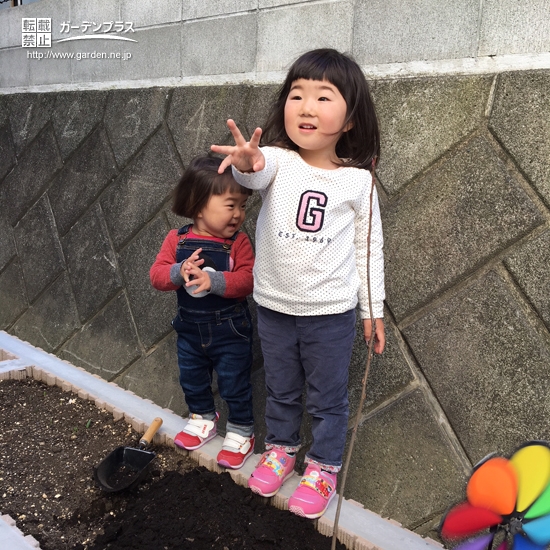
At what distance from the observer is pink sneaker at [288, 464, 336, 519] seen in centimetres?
228

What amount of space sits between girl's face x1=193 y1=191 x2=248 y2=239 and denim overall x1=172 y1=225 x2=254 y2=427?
6cm

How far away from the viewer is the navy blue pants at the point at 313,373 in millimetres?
2301

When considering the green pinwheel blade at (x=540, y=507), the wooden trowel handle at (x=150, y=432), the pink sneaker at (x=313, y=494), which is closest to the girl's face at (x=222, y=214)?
the wooden trowel handle at (x=150, y=432)

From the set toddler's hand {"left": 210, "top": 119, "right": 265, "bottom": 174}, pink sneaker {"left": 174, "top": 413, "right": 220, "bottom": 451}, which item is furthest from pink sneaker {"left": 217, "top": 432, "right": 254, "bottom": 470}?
toddler's hand {"left": 210, "top": 119, "right": 265, "bottom": 174}

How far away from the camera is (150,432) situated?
9.31 feet

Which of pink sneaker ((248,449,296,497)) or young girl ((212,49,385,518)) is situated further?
pink sneaker ((248,449,296,497))

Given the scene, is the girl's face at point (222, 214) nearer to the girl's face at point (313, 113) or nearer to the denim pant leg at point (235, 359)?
the denim pant leg at point (235, 359)

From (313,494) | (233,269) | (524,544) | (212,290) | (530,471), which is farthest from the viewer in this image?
(233,269)

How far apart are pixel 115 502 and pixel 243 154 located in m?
1.51

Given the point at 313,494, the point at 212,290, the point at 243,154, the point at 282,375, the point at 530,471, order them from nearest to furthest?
1. the point at 530,471
2. the point at 243,154
3. the point at 313,494
4. the point at 282,375
5. the point at 212,290

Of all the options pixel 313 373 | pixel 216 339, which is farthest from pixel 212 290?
pixel 313 373

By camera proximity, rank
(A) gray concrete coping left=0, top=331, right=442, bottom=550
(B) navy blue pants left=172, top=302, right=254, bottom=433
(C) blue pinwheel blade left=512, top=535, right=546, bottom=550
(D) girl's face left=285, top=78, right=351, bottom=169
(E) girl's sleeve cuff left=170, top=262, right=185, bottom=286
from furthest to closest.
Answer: (B) navy blue pants left=172, top=302, right=254, bottom=433, (E) girl's sleeve cuff left=170, top=262, right=185, bottom=286, (A) gray concrete coping left=0, top=331, right=442, bottom=550, (D) girl's face left=285, top=78, right=351, bottom=169, (C) blue pinwheel blade left=512, top=535, right=546, bottom=550

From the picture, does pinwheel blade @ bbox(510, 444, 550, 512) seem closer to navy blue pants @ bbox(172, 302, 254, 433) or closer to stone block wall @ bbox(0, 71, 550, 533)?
stone block wall @ bbox(0, 71, 550, 533)

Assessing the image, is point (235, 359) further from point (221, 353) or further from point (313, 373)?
point (313, 373)
